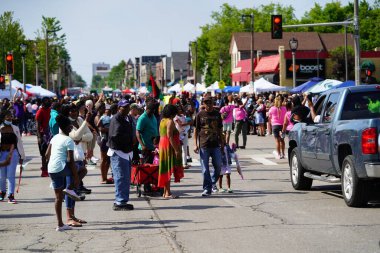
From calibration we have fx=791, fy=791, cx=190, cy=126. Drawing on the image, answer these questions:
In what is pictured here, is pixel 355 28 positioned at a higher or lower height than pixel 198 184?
higher

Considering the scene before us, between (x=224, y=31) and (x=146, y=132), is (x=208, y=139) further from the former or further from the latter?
(x=224, y=31)

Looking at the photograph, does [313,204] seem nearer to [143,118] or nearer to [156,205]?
[156,205]

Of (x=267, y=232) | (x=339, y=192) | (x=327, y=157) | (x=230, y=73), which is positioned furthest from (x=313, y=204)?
(x=230, y=73)

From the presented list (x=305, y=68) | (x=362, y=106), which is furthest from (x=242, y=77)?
(x=362, y=106)

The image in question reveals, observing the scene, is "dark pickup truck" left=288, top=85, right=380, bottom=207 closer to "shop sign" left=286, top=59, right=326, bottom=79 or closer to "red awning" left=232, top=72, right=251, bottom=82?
"shop sign" left=286, top=59, right=326, bottom=79

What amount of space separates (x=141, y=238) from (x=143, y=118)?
558cm

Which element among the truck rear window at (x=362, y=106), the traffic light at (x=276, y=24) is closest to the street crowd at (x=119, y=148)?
the truck rear window at (x=362, y=106)

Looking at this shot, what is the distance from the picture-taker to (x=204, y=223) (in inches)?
440

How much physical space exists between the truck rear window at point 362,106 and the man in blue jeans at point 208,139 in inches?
103

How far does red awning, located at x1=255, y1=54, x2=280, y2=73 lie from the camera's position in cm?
7988

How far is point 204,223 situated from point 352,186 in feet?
8.37

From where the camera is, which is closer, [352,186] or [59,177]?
Answer: [59,177]

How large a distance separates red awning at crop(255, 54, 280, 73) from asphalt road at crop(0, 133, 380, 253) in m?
63.7

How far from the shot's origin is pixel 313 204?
513 inches
